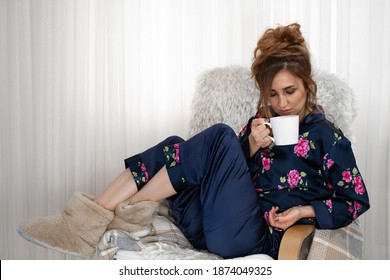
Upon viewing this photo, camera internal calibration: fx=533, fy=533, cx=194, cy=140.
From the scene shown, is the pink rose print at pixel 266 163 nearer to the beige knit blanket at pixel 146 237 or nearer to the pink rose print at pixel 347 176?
the pink rose print at pixel 347 176

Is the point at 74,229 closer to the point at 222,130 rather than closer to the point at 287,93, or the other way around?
the point at 222,130

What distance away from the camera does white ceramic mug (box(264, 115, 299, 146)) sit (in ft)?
5.08

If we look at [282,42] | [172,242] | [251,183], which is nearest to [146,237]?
[172,242]

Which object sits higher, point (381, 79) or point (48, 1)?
point (48, 1)

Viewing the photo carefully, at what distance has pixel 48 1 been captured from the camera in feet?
8.57

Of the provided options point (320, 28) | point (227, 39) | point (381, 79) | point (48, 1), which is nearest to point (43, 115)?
point (48, 1)

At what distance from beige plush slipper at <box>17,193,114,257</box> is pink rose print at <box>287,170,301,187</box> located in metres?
0.59

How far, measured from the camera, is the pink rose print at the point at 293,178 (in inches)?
69.0

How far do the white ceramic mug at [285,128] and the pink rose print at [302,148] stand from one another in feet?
0.62

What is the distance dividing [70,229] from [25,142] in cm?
127
